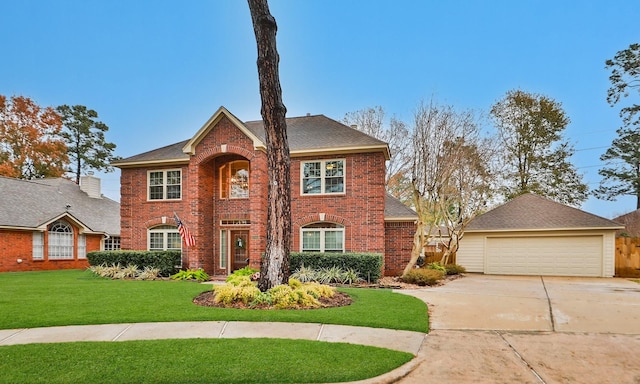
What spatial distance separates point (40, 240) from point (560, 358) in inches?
905

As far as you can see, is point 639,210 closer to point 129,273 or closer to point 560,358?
point 560,358

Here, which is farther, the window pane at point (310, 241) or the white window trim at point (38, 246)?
the white window trim at point (38, 246)

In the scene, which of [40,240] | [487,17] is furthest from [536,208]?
[40,240]

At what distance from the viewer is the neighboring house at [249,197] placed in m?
14.7

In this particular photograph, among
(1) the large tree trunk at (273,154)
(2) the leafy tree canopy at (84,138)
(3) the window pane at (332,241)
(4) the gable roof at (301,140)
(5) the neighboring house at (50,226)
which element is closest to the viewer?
(1) the large tree trunk at (273,154)

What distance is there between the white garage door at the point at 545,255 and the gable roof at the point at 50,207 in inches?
893

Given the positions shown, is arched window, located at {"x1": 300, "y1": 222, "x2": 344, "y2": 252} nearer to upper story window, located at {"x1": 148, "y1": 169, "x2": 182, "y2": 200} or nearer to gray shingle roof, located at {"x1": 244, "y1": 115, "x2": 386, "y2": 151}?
gray shingle roof, located at {"x1": 244, "y1": 115, "x2": 386, "y2": 151}

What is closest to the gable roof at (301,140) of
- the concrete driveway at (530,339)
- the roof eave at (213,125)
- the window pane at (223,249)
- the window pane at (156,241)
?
the roof eave at (213,125)

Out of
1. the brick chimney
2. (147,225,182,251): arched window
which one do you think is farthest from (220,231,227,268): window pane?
the brick chimney

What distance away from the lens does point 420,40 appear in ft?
82.0

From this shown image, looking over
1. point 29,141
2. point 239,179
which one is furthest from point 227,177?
point 29,141

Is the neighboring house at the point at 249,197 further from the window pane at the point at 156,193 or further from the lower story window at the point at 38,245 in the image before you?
the lower story window at the point at 38,245

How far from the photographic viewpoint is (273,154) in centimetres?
952

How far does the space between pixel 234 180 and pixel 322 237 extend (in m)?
4.89
